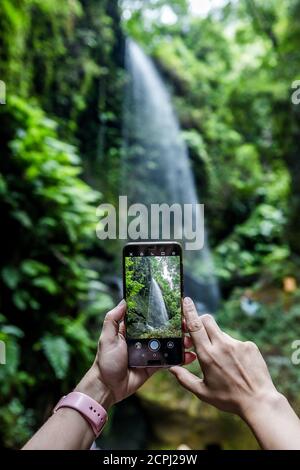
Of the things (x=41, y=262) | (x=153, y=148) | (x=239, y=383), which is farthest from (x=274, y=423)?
(x=153, y=148)

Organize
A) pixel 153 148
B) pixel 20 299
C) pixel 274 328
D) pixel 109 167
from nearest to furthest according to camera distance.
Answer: pixel 20 299 → pixel 274 328 → pixel 109 167 → pixel 153 148

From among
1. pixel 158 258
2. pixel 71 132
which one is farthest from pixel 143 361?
pixel 71 132

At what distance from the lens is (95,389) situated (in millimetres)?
647

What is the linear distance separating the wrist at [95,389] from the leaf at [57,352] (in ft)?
5.45

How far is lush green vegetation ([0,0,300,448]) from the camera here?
2529 mm

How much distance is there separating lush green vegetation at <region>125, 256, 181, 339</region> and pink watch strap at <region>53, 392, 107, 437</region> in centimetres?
12

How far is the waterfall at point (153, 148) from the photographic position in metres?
4.39

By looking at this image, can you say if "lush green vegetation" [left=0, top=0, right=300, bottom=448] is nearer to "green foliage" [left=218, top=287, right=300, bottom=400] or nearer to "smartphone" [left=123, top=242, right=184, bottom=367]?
"green foliage" [left=218, top=287, right=300, bottom=400]

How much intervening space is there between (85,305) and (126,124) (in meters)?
2.48

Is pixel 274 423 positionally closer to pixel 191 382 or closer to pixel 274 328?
pixel 191 382

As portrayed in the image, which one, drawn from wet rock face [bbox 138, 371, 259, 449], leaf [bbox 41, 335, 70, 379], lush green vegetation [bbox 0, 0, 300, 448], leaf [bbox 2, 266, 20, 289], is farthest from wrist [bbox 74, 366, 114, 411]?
wet rock face [bbox 138, 371, 259, 449]

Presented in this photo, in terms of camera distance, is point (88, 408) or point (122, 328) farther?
point (122, 328)

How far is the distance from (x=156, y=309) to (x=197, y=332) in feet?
0.29
